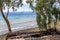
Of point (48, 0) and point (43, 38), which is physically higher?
point (48, 0)

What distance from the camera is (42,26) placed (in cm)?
828

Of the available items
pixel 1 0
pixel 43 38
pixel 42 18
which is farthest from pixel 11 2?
pixel 43 38

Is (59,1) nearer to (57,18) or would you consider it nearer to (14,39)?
(57,18)

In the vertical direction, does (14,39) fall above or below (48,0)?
below

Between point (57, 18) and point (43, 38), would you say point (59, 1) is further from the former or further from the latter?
point (43, 38)

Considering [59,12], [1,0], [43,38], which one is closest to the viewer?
[43,38]

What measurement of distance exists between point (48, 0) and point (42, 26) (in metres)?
1.09

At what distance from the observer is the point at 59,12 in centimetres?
809

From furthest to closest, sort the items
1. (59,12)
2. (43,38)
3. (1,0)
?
(1,0) < (59,12) < (43,38)

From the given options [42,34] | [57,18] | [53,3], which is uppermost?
[53,3]

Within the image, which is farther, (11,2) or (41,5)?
(11,2)

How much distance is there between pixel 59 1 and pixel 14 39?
7.21 feet

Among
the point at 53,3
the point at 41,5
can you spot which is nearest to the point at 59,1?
the point at 53,3

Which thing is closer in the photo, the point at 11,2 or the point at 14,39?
the point at 14,39
